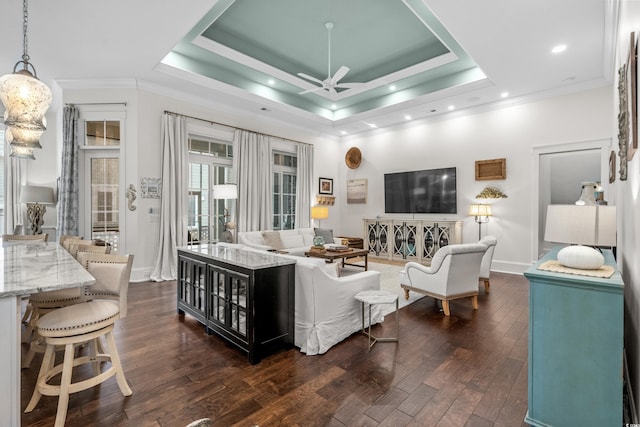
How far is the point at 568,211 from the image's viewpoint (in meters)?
1.99

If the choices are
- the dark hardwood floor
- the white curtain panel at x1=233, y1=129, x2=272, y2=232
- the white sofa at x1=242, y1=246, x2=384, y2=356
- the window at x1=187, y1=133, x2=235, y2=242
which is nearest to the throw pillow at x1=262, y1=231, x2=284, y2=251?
the white curtain panel at x1=233, y1=129, x2=272, y2=232

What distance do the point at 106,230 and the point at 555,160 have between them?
30.7ft

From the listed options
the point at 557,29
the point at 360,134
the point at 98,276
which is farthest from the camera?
the point at 360,134

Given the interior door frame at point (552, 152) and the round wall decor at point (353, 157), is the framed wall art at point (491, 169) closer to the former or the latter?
the interior door frame at point (552, 152)

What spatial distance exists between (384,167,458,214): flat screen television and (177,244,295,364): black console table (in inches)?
194

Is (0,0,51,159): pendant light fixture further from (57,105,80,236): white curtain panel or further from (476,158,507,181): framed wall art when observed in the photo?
(476,158,507,181): framed wall art

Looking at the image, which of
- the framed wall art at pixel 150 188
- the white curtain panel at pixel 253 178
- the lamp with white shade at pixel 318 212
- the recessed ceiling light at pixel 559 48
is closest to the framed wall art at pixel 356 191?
the lamp with white shade at pixel 318 212

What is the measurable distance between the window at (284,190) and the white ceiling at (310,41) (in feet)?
5.07

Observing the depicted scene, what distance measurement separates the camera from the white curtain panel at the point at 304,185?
7.55 metres

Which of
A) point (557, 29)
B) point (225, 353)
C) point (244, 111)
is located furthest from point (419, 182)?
point (225, 353)

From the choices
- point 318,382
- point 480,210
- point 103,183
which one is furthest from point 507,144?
point 103,183

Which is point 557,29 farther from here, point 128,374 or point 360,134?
point 128,374

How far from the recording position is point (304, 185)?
7668mm

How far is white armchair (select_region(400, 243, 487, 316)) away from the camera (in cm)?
354
